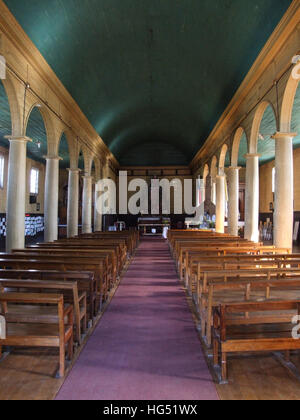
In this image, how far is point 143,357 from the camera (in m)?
3.74

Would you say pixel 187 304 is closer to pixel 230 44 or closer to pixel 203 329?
pixel 203 329

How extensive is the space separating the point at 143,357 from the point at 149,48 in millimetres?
10397

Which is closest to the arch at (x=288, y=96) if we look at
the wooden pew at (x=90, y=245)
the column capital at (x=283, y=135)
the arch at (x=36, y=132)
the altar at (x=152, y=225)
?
the column capital at (x=283, y=135)

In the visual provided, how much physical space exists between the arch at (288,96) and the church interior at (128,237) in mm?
30

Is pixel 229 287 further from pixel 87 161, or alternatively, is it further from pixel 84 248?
pixel 87 161

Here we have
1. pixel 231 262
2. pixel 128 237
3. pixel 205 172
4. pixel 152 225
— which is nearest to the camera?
pixel 231 262

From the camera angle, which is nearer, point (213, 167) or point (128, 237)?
point (128, 237)

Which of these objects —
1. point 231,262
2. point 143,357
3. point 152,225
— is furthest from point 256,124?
point 152,225

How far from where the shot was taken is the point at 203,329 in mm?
4363

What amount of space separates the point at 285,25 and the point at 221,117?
731 cm

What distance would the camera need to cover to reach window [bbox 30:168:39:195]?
21781 mm

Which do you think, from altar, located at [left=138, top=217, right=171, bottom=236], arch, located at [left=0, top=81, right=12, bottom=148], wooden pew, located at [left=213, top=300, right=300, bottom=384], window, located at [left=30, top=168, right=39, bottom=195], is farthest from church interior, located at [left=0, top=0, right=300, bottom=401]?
altar, located at [left=138, top=217, right=171, bottom=236]

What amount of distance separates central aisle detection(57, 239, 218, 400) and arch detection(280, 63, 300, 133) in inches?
208

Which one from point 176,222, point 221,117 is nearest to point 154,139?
point 176,222
